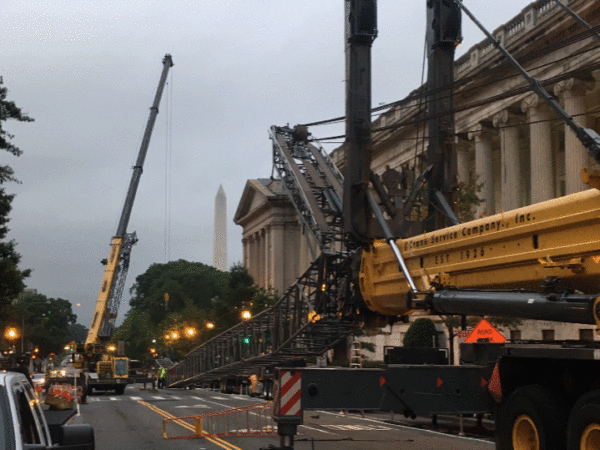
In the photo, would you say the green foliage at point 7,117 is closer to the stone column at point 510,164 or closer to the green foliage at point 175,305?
the stone column at point 510,164

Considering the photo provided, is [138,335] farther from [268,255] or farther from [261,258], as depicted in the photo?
[268,255]

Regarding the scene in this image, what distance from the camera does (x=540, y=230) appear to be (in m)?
11.7

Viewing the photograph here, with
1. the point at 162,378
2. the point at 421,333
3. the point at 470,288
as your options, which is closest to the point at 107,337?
the point at 162,378

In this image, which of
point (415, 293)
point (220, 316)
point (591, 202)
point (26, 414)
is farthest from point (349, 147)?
point (220, 316)

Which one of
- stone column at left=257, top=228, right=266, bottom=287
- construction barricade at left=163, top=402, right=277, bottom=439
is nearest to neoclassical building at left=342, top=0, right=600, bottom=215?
construction barricade at left=163, top=402, right=277, bottom=439

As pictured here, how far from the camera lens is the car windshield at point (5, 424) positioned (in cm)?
505

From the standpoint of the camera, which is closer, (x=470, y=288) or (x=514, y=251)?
(x=514, y=251)

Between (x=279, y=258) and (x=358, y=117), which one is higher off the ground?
(x=279, y=258)

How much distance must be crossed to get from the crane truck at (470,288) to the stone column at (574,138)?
25.0m

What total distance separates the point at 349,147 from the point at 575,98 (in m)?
28.3

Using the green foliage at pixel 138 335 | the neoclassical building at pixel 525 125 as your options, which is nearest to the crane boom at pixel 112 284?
the neoclassical building at pixel 525 125

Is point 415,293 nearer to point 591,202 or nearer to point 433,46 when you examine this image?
point 591,202

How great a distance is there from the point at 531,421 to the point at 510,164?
40511 mm

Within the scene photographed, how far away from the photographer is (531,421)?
11.1 metres
